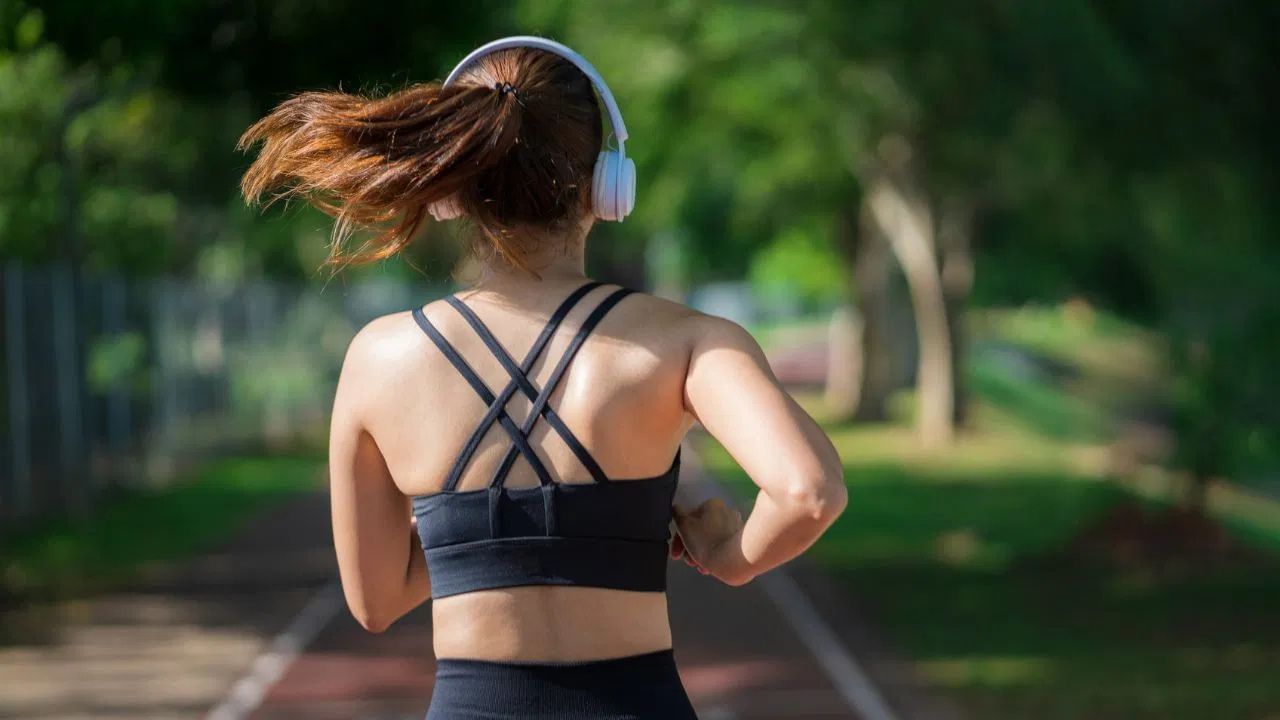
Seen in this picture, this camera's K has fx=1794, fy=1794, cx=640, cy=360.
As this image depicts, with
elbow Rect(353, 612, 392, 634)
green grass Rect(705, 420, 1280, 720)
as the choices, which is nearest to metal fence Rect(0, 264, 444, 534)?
green grass Rect(705, 420, 1280, 720)

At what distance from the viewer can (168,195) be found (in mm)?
24484

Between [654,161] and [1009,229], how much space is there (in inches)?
312

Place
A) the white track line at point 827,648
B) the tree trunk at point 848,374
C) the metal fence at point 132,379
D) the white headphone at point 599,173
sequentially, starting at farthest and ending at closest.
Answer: the tree trunk at point 848,374, the metal fence at point 132,379, the white track line at point 827,648, the white headphone at point 599,173

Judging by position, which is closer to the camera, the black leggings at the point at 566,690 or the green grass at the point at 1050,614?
the black leggings at the point at 566,690

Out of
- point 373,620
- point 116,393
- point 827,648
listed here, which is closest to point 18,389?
point 116,393

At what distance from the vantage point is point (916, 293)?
27969mm

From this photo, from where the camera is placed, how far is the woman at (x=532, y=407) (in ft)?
7.93

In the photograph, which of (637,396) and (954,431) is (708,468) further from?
(637,396)

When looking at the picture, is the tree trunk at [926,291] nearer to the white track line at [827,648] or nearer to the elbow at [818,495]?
the white track line at [827,648]

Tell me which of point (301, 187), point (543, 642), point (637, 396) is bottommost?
point (543, 642)

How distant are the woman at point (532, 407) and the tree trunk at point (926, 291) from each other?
76.5 ft

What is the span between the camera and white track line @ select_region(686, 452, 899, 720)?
9.55 meters

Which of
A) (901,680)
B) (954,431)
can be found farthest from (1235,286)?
(954,431)

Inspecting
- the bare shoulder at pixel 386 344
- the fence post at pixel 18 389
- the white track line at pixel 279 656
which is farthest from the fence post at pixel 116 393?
the bare shoulder at pixel 386 344
